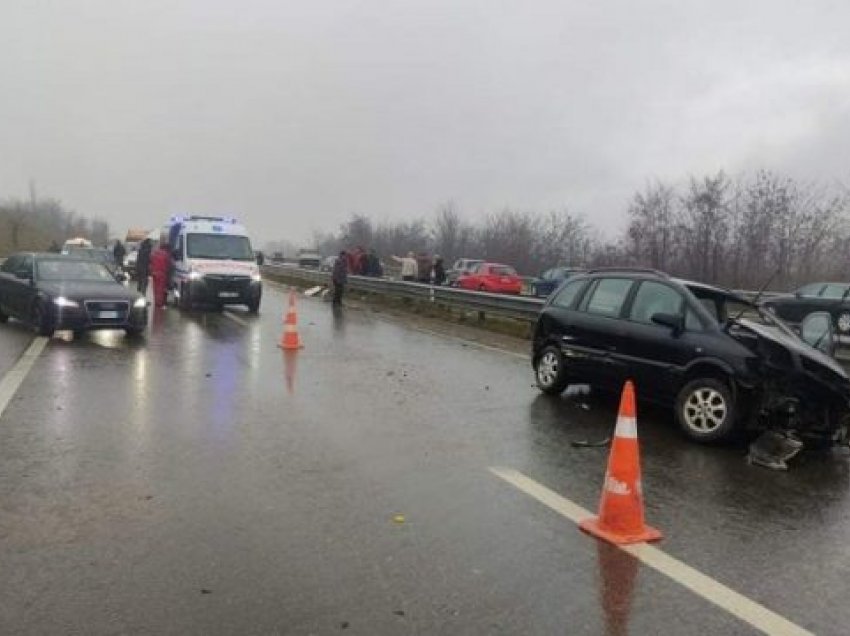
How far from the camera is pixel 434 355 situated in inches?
577

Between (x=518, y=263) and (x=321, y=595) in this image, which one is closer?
(x=321, y=595)

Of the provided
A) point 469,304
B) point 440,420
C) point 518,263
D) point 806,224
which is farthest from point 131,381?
point 518,263

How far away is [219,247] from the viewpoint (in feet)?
77.1

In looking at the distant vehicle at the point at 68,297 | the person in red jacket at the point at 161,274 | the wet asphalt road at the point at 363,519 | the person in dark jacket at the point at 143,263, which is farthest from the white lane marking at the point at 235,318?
the wet asphalt road at the point at 363,519

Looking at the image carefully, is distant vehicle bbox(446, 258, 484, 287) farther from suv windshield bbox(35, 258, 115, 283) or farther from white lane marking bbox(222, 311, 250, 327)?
suv windshield bbox(35, 258, 115, 283)

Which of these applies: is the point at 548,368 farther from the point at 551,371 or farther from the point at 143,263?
the point at 143,263

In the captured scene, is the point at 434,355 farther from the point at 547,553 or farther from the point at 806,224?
the point at 806,224

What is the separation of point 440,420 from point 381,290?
19.6 m

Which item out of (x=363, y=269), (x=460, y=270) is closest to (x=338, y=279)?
(x=363, y=269)

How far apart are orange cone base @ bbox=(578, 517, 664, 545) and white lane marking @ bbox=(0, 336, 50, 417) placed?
19.3 ft

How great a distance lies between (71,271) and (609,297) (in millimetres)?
10898

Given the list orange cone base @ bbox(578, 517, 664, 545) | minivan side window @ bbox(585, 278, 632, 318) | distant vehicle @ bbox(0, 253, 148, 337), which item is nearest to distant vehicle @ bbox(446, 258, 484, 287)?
distant vehicle @ bbox(0, 253, 148, 337)

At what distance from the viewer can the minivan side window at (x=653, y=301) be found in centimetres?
893

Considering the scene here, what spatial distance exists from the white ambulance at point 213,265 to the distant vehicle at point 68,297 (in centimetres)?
545
